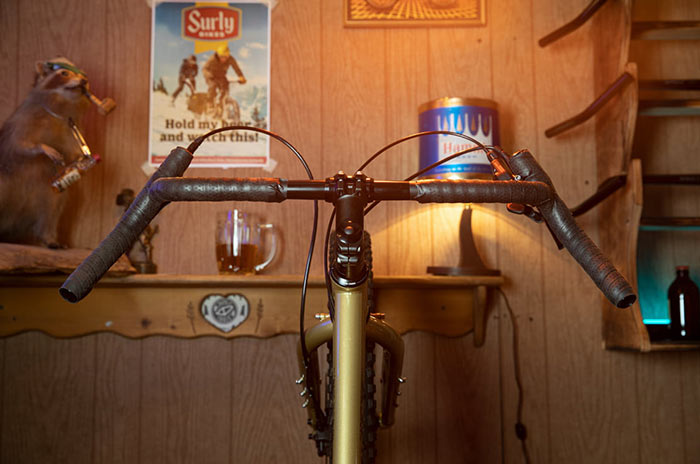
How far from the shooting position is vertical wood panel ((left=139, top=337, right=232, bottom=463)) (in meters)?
1.44

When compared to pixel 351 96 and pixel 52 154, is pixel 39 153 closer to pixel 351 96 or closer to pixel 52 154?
pixel 52 154

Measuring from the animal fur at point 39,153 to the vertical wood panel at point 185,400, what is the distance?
1.34 feet

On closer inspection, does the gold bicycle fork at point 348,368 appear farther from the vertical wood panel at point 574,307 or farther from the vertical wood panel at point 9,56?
the vertical wood panel at point 9,56

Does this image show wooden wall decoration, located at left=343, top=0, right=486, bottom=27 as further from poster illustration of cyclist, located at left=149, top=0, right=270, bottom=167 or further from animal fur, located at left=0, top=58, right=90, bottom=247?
animal fur, located at left=0, top=58, right=90, bottom=247

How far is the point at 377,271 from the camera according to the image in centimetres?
151

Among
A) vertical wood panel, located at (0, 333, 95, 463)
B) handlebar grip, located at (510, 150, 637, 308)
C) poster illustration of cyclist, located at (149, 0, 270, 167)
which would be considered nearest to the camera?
handlebar grip, located at (510, 150, 637, 308)

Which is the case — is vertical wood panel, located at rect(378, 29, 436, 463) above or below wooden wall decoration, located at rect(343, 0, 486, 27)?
below

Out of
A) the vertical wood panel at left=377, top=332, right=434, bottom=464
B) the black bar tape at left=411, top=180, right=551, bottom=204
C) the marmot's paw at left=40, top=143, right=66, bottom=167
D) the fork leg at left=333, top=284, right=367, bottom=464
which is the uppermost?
the marmot's paw at left=40, top=143, right=66, bottom=167

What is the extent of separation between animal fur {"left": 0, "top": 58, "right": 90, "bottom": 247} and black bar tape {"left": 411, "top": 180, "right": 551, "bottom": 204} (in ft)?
3.65

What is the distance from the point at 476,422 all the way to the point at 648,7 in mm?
1284

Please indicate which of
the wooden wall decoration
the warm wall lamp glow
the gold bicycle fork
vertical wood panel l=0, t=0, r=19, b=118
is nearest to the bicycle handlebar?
the gold bicycle fork

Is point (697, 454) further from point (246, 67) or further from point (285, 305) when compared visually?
point (246, 67)

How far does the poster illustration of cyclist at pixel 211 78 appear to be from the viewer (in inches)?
60.4

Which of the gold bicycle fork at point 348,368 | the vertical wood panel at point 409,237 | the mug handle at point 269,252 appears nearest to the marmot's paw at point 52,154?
the mug handle at point 269,252
